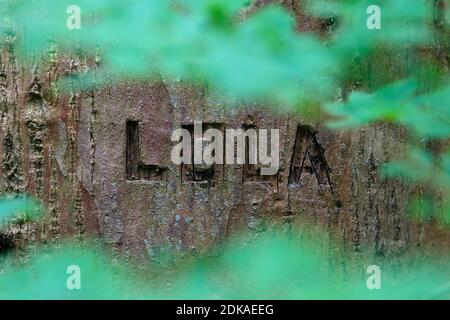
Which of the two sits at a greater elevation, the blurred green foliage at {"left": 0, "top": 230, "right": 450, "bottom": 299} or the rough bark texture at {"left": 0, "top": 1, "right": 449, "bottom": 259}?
the rough bark texture at {"left": 0, "top": 1, "right": 449, "bottom": 259}

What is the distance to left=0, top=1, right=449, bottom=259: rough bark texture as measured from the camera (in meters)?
1.21

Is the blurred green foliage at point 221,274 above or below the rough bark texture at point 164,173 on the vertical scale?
below

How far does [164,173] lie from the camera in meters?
1.22

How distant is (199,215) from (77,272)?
0.69ft

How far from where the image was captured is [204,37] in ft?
3.98

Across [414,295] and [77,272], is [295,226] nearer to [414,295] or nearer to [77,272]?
[414,295]

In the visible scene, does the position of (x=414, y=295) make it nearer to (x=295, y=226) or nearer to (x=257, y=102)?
(x=295, y=226)

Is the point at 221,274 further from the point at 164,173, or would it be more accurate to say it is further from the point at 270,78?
the point at 270,78

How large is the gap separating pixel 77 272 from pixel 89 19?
1.30ft

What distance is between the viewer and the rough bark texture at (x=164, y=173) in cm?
121

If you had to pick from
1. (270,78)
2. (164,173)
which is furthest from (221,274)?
(270,78)

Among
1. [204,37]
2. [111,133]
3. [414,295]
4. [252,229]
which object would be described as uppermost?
[204,37]

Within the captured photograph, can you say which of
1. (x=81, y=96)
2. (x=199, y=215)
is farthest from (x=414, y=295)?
(x=81, y=96)

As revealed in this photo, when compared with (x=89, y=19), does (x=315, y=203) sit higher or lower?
lower
